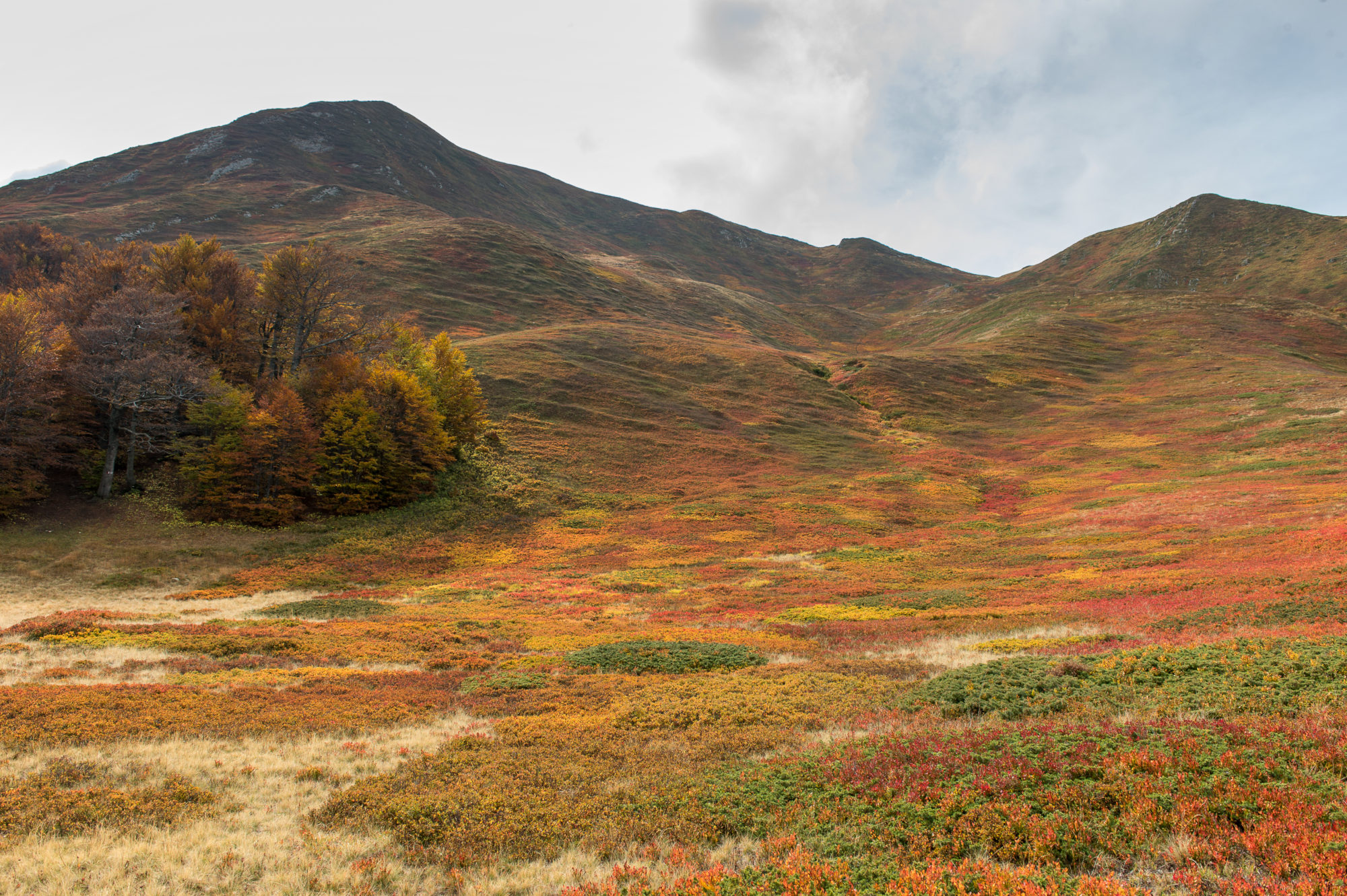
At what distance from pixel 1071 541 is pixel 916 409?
2186 inches

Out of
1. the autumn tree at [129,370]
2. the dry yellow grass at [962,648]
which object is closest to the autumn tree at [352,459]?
the autumn tree at [129,370]

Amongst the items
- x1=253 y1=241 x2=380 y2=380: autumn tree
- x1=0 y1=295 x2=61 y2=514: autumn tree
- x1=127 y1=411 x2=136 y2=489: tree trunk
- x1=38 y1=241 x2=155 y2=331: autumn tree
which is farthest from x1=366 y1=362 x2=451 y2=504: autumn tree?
x1=0 y1=295 x2=61 y2=514: autumn tree

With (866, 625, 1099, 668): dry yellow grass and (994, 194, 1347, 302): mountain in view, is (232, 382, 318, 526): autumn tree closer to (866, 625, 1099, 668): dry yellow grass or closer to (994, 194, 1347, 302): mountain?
(866, 625, 1099, 668): dry yellow grass

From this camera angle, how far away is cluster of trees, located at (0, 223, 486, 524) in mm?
39375

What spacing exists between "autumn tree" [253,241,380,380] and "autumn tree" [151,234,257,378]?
151 cm

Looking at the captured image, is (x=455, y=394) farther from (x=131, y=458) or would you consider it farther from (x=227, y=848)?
(x=227, y=848)

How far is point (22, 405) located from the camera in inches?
1453

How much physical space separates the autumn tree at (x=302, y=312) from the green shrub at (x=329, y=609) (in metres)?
29.4

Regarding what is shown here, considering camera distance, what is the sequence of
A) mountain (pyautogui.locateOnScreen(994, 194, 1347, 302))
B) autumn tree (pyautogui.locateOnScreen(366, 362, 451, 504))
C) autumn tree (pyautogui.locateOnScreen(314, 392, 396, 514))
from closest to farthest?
autumn tree (pyautogui.locateOnScreen(314, 392, 396, 514)) < autumn tree (pyautogui.locateOnScreen(366, 362, 451, 504)) < mountain (pyautogui.locateOnScreen(994, 194, 1347, 302))

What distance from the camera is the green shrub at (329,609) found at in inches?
1080

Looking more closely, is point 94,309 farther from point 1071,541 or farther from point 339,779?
point 1071,541

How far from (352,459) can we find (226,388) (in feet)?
31.2

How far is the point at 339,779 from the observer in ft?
36.1

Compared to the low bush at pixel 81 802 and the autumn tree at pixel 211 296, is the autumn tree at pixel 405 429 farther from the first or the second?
the low bush at pixel 81 802
